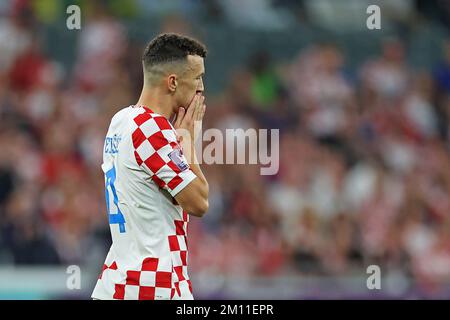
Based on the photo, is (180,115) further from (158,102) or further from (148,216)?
(148,216)

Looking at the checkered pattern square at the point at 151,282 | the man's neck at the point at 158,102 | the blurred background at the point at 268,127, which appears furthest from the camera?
the blurred background at the point at 268,127

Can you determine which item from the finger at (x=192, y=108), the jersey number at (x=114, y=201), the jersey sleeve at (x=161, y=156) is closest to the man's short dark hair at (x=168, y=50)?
the finger at (x=192, y=108)

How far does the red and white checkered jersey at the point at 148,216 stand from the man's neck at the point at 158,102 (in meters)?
0.09

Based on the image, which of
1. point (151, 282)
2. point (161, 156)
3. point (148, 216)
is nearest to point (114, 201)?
point (148, 216)

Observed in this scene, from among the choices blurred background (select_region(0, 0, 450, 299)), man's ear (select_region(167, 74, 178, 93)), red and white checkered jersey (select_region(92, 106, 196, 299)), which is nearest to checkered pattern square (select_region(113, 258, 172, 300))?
red and white checkered jersey (select_region(92, 106, 196, 299))

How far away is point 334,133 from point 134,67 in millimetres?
2410

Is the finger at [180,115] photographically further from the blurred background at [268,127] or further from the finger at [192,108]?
the blurred background at [268,127]

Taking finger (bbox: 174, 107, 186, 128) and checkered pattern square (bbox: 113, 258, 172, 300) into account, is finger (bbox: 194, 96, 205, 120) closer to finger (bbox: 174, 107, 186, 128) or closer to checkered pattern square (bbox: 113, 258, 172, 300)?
finger (bbox: 174, 107, 186, 128)

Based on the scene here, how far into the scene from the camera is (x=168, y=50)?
16.7 ft

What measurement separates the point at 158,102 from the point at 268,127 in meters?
6.92

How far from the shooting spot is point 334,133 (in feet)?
39.8

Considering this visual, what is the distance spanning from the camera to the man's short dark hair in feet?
16.7

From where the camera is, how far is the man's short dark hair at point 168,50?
16.7 feet

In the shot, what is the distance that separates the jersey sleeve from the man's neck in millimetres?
136
